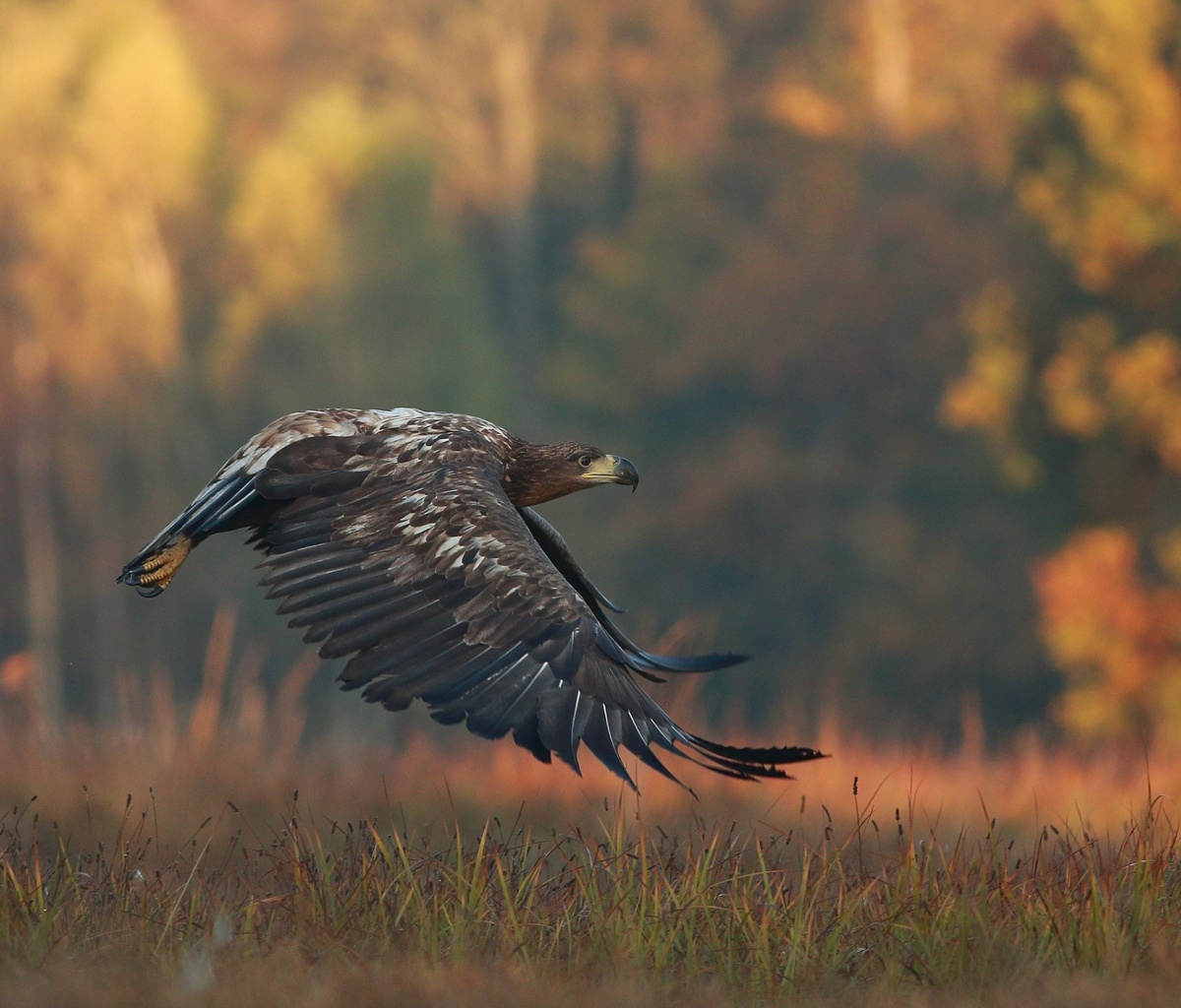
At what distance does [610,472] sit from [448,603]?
186 cm

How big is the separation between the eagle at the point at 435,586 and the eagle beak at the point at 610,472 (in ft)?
1.42

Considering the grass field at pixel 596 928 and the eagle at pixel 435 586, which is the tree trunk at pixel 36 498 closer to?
the eagle at pixel 435 586

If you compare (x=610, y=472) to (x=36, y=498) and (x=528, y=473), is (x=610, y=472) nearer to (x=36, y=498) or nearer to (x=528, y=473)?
(x=528, y=473)

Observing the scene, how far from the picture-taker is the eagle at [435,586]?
16.7 feet

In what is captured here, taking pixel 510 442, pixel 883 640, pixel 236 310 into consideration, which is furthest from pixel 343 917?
pixel 236 310

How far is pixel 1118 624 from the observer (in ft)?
65.9

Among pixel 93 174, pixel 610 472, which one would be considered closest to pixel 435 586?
pixel 610 472

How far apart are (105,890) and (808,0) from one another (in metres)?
32.9

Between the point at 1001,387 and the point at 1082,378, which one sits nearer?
the point at 1082,378

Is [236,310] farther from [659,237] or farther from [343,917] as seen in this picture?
[343,917]

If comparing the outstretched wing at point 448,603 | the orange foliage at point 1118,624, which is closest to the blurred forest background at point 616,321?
the orange foliage at point 1118,624

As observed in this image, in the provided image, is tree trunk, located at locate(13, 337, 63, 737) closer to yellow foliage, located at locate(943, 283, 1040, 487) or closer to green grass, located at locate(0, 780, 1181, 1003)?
yellow foliage, located at locate(943, 283, 1040, 487)

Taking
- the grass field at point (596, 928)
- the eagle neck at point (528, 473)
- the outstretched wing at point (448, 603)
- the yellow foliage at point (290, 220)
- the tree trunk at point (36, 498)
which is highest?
the yellow foliage at point (290, 220)

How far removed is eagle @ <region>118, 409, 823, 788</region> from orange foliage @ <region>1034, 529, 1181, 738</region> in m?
14.3
